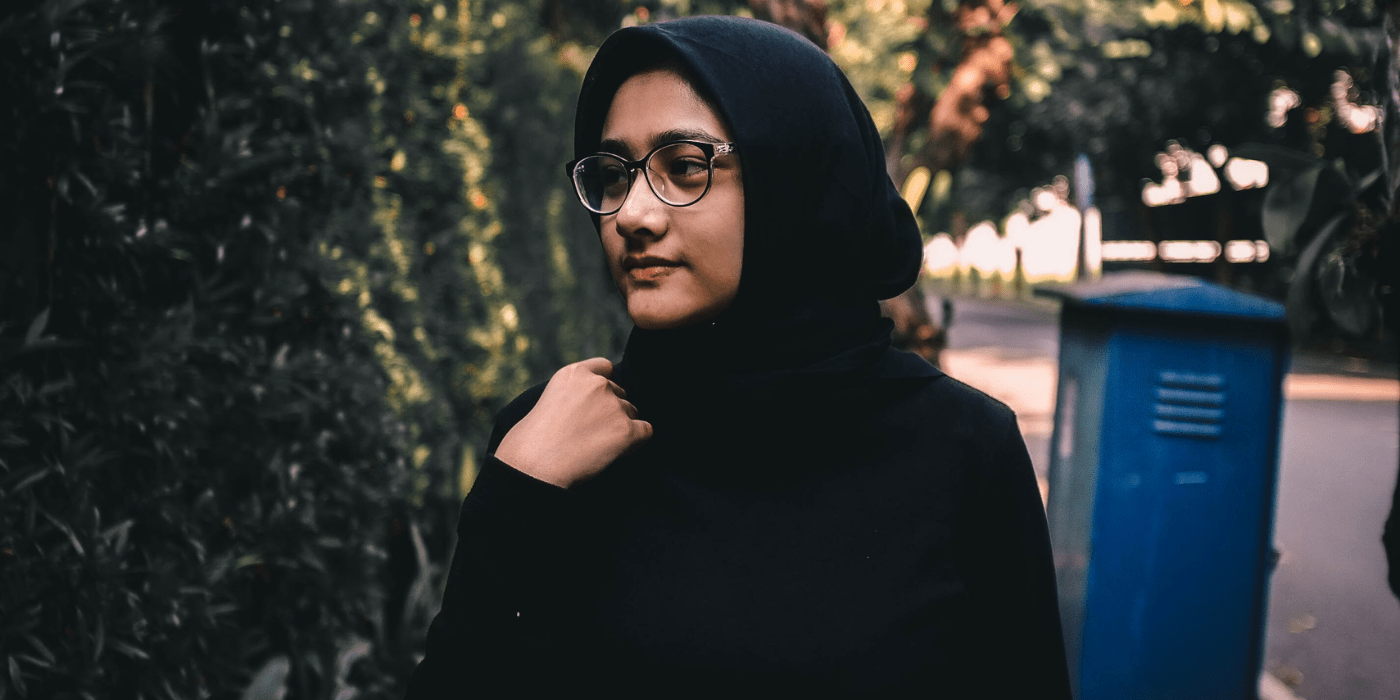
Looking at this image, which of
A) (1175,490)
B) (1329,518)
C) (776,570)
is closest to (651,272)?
(776,570)

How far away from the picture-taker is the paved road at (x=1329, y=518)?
14.4 ft

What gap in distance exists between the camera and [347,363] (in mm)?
2725

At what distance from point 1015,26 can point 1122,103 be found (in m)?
16.1

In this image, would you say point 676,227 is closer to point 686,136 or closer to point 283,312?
point 686,136

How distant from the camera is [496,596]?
4.29ft

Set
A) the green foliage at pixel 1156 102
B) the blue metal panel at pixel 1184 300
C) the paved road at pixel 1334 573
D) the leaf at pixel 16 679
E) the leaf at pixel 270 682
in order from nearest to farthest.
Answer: the leaf at pixel 16 679 < the leaf at pixel 270 682 < the blue metal panel at pixel 1184 300 < the paved road at pixel 1334 573 < the green foliage at pixel 1156 102

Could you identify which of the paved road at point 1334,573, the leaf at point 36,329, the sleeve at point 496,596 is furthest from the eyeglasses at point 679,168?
the paved road at point 1334,573

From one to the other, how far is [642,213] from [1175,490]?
2371 mm

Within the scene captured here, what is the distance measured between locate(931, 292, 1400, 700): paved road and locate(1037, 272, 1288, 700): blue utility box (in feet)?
4.48

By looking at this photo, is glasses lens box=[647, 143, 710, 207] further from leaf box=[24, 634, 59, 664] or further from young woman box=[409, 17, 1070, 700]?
leaf box=[24, 634, 59, 664]

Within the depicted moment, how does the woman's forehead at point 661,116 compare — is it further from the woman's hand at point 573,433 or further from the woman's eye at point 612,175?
the woman's hand at point 573,433

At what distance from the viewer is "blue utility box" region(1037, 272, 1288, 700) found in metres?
2.89

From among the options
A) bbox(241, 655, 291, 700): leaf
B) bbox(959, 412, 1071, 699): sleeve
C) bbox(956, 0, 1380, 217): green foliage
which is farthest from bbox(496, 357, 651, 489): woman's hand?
bbox(956, 0, 1380, 217): green foliage

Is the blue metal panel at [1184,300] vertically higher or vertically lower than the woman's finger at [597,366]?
higher
